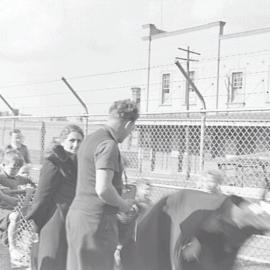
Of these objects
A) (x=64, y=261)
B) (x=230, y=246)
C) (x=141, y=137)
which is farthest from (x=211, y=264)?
(x=141, y=137)

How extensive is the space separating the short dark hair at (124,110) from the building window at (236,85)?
29.9m

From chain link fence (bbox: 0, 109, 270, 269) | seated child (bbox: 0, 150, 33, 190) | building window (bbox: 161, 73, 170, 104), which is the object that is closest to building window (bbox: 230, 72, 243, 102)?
building window (bbox: 161, 73, 170, 104)

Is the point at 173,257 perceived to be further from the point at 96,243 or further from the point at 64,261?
the point at 64,261

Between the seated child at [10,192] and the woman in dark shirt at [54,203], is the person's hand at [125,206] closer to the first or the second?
the woman in dark shirt at [54,203]

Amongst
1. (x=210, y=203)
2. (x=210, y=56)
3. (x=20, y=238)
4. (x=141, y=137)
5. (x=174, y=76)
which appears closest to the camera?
(x=210, y=203)

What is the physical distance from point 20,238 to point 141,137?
5019mm

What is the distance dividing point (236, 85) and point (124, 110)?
101 feet

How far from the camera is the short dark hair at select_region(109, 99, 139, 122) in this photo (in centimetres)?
369

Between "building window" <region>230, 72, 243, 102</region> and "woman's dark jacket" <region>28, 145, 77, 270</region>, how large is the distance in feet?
96.6

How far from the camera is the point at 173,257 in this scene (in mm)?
3488

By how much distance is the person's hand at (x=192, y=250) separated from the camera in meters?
3.50

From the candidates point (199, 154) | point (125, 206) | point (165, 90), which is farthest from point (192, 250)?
point (165, 90)

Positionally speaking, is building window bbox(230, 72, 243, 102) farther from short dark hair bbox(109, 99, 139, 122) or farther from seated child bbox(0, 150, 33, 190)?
short dark hair bbox(109, 99, 139, 122)

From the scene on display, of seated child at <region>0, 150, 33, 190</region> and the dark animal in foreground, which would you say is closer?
the dark animal in foreground
